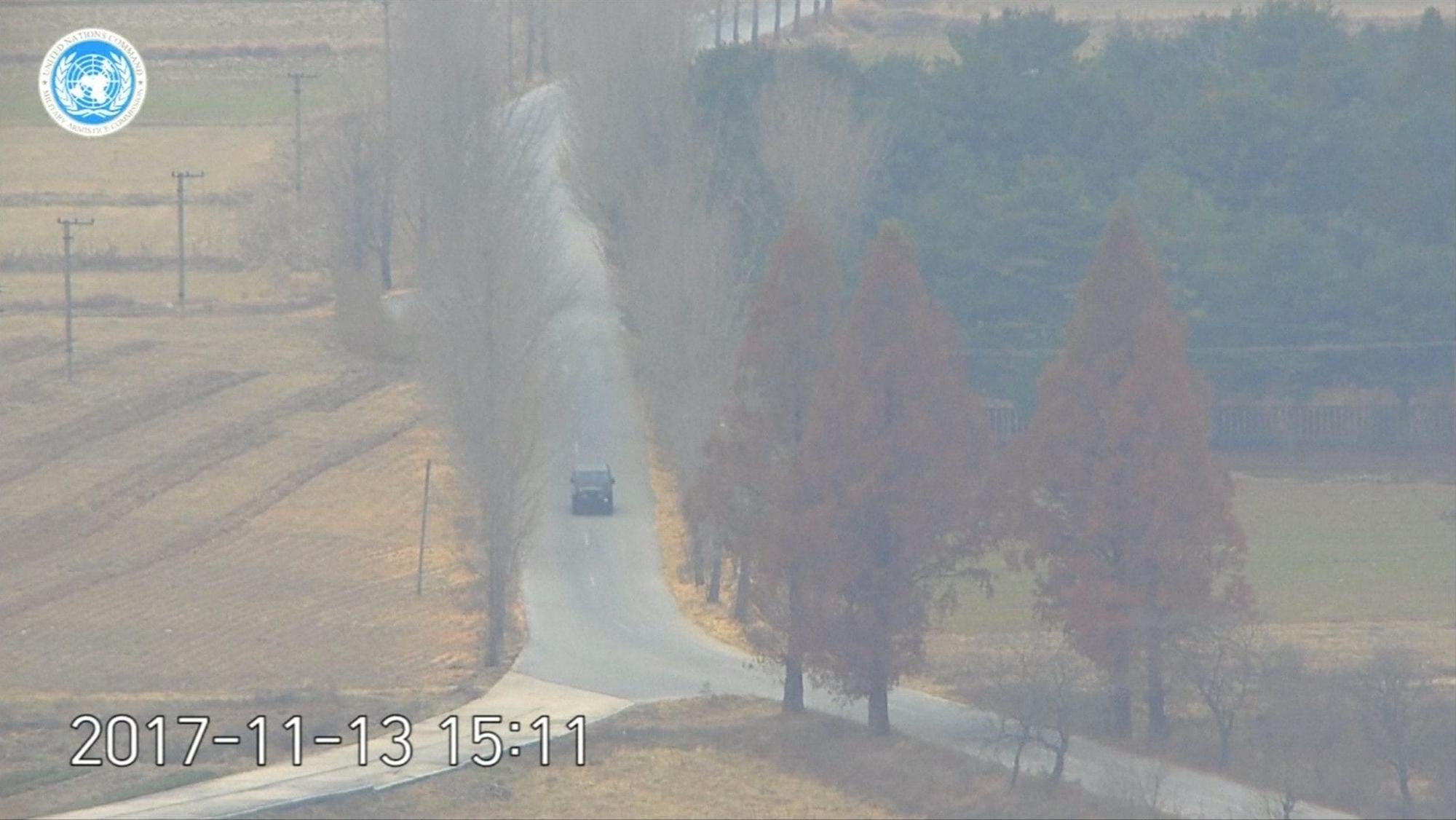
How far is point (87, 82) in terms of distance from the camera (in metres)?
33.3

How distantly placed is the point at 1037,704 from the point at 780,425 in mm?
5532

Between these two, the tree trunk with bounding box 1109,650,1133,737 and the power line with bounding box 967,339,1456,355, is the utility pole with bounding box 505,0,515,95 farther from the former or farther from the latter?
the tree trunk with bounding box 1109,650,1133,737

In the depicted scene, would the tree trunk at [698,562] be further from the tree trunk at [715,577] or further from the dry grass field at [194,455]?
the dry grass field at [194,455]

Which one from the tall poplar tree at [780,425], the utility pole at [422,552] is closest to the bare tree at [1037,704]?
the tall poplar tree at [780,425]

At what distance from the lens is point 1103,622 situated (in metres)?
29.5

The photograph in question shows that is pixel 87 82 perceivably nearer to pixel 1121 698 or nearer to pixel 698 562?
pixel 698 562

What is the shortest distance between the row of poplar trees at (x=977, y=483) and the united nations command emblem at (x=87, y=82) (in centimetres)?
1034

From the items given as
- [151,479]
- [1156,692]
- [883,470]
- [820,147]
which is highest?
[820,147]

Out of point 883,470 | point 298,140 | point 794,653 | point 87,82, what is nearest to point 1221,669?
point 883,470

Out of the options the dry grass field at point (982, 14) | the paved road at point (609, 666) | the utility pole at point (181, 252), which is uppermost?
the dry grass field at point (982, 14)

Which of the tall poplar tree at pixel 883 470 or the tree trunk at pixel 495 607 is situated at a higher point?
the tall poplar tree at pixel 883 470

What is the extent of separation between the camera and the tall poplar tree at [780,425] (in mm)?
30438

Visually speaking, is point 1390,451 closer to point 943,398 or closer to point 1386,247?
point 1386,247

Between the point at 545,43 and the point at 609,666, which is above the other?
the point at 545,43
